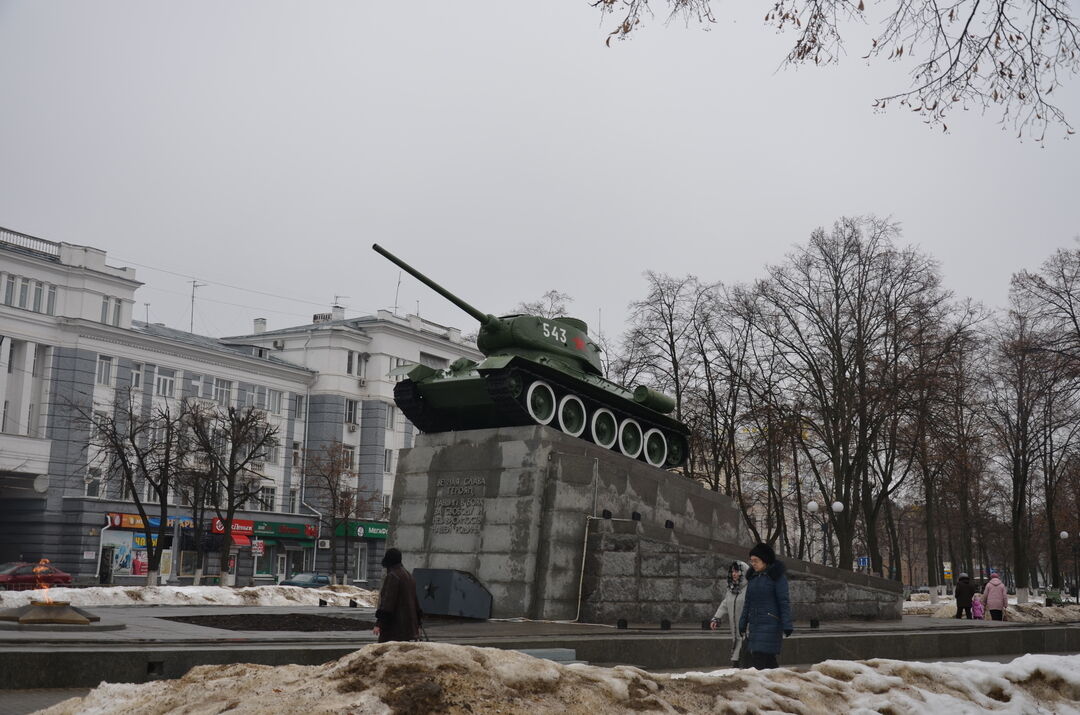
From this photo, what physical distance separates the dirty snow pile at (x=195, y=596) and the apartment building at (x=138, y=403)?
17.6 metres

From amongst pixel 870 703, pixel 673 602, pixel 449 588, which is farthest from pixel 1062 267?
pixel 870 703

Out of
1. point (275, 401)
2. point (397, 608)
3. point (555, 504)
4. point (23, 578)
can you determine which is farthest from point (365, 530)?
point (397, 608)

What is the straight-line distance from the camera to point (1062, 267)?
96.3 ft

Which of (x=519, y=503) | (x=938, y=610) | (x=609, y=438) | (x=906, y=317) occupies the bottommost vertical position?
(x=938, y=610)

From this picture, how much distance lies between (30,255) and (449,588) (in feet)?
103

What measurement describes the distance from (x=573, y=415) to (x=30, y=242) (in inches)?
1214

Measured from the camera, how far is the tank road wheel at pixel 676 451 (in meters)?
21.5

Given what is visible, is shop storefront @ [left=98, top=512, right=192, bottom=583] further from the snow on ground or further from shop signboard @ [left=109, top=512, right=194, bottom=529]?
the snow on ground

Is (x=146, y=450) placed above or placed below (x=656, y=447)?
above

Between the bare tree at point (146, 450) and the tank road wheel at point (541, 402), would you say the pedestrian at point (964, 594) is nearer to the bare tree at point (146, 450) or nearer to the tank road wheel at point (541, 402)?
the tank road wheel at point (541, 402)

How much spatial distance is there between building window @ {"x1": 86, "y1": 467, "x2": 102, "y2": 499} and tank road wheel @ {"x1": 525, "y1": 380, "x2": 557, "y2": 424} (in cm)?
2946

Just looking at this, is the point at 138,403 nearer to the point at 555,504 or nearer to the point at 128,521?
the point at 128,521

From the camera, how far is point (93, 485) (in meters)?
42.2

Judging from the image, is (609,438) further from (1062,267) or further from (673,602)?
(1062,267)
